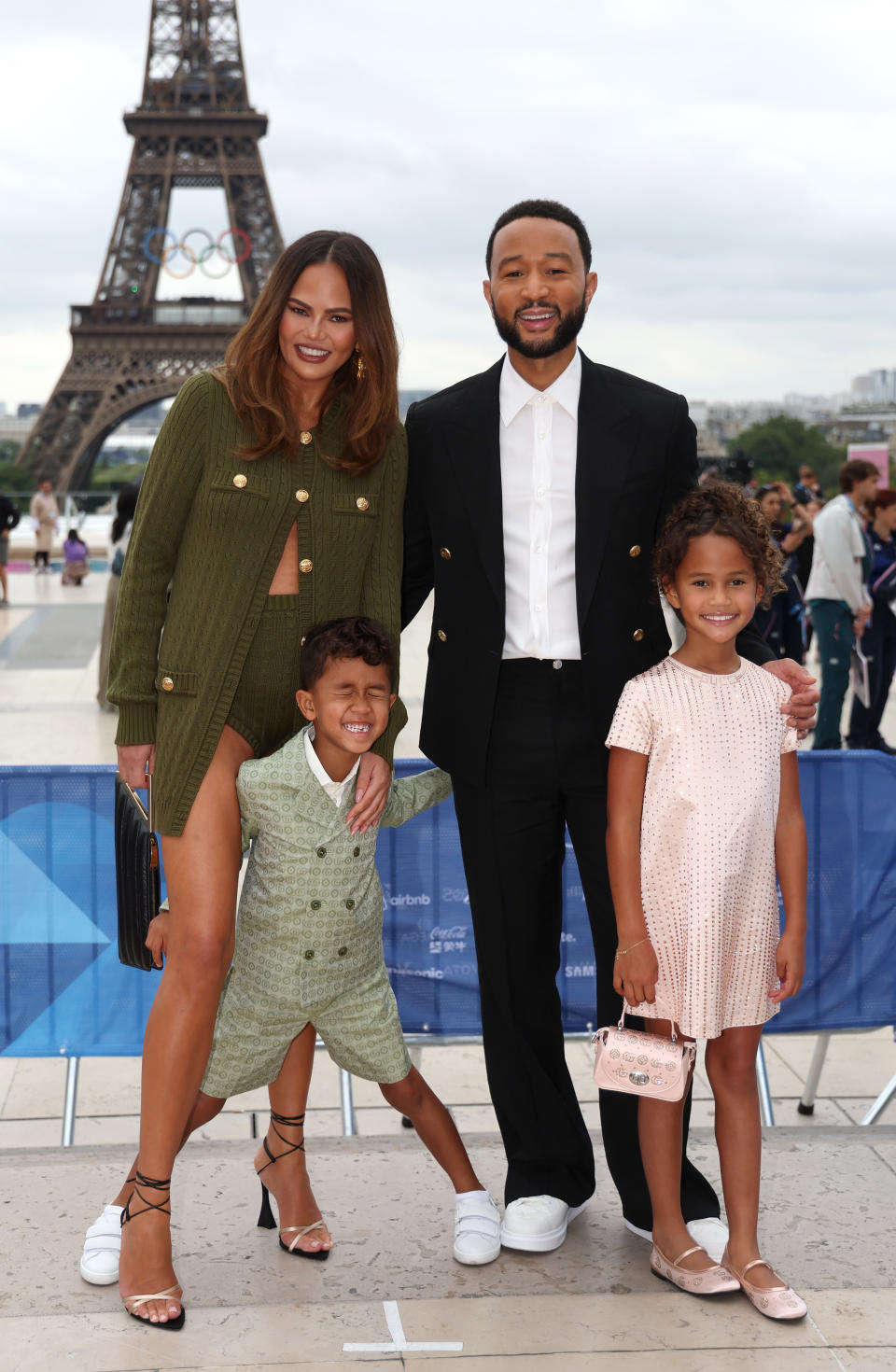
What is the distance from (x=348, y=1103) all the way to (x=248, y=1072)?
1090mm

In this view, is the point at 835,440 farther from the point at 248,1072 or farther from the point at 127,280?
the point at 248,1072

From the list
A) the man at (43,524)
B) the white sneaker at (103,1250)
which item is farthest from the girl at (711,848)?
the man at (43,524)

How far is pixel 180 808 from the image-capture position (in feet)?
8.84

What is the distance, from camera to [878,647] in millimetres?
8766

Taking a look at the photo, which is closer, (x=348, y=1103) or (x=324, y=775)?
(x=324, y=775)

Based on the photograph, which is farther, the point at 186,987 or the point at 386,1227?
the point at 386,1227

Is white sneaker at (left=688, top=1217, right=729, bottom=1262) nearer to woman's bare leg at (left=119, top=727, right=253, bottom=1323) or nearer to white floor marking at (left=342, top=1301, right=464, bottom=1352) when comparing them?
white floor marking at (left=342, top=1301, right=464, bottom=1352)

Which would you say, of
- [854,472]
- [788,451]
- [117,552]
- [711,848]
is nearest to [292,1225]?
[711,848]

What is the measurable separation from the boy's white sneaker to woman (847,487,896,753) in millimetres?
6219

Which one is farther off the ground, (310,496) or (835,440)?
(835,440)

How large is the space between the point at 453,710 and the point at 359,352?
0.73m

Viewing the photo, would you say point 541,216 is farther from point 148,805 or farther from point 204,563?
point 148,805

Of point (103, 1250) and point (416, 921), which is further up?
point (416, 921)

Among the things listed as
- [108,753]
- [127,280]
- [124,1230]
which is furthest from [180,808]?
[127,280]
